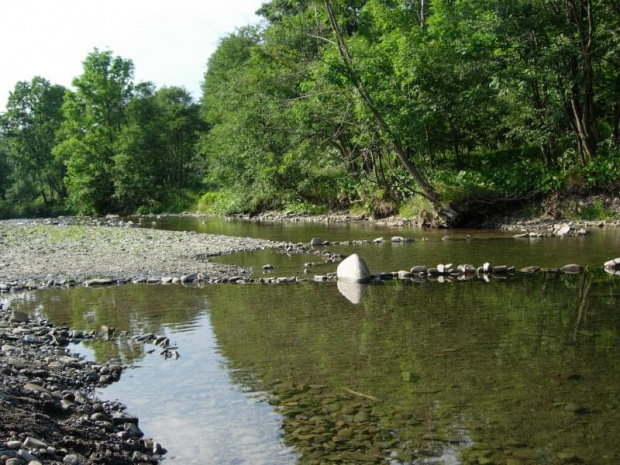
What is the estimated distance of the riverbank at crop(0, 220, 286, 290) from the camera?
47.2ft

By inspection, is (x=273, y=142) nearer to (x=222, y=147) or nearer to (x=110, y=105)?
(x=222, y=147)

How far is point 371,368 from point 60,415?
355 cm

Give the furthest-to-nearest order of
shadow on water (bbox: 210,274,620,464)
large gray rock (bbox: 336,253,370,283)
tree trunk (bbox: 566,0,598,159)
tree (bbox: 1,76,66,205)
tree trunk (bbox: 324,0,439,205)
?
tree (bbox: 1,76,66,205) → tree trunk (bbox: 324,0,439,205) → tree trunk (bbox: 566,0,598,159) → large gray rock (bbox: 336,253,370,283) → shadow on water (bbox: 210,274,620,464)

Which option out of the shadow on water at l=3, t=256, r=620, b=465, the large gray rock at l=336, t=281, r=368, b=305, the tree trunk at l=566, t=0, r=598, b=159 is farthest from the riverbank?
the tree trunk at l=566, t=0, r=598, b=159

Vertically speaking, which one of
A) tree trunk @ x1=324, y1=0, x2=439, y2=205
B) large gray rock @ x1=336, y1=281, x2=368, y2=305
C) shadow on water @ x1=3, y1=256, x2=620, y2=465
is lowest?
shadow on water @ x1=3, y1=256, x2=620, y2=465

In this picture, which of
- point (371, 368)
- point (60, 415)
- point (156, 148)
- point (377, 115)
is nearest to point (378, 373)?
point (371, 368)

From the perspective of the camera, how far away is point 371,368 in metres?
7.14

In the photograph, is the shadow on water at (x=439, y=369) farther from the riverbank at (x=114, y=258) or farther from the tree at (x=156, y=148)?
the tree at (x=156, y=148)

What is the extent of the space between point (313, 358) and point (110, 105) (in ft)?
185

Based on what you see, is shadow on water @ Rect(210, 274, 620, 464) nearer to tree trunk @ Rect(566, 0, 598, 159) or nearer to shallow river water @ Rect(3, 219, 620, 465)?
shallow river water @ Rect(3, 219, 620, 465)

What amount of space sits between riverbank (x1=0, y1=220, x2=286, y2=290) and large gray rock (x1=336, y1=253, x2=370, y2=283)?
2.62m

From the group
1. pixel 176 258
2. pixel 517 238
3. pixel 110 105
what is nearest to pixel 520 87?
pixel 517 238

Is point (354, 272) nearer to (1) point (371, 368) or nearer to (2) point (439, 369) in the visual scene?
(1) point (371, 368)

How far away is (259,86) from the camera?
37.3m
